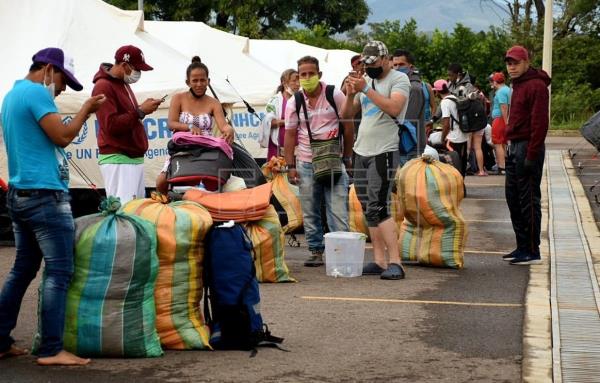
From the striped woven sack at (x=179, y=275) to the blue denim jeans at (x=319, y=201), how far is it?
3433 mm

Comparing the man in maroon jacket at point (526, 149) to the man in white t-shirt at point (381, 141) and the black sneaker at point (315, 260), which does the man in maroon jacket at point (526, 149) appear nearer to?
the man in white t-shirt at point (381, 141)

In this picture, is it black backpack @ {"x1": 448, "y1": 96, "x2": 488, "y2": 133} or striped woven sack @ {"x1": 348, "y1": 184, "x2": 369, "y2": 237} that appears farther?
black backpack @ {"x1": 448, "y1": 96, "x2": 488, "y2": 133}

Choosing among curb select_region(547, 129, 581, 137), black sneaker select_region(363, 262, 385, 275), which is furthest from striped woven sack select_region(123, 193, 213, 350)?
curb select_region(547, 129, 581, 137)

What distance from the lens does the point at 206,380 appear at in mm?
6547

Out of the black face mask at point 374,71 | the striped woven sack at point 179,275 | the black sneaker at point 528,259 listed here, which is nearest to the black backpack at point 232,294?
the striped woven sack at point 179,275

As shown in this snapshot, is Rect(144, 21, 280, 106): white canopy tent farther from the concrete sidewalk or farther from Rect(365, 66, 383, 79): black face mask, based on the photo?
Rect(365, 66, 383, 79): black face mask

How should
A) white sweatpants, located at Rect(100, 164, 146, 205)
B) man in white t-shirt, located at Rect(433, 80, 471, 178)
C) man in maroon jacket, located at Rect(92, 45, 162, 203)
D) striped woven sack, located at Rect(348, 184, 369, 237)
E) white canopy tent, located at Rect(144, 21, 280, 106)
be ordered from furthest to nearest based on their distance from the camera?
white canopy tent, located at Rect(144, 21, 280, 106) → man in white t-shirt, located at Rect(433, 80, 471, 178) → striped woven sack, located at Rect(348, 184, 369, 237) → white sweatpants, located at Rect(100, 164, 146, 205) → man in maroon jacket, located at Rect(92, 45, 162, 203)

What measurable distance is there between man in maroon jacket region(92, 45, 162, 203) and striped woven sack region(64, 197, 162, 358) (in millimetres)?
2446

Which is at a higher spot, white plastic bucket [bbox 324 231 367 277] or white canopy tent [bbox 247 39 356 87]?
white canopy tent [bbox 247 39 356 87]

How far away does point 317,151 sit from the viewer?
35.1ft

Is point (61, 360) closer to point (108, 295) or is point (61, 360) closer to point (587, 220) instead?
point (108, 295)

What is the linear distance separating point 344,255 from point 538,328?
106 inches

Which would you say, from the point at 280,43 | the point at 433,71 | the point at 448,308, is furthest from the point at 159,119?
the point at 433,71

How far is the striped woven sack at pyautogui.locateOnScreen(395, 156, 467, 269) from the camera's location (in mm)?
10914
